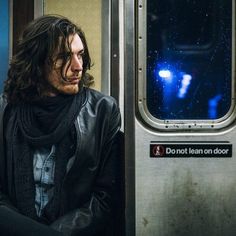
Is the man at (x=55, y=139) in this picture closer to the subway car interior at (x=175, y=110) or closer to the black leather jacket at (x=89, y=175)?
the black leather jacket at (x=89, y=175)

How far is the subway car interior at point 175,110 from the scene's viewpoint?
269 centimetres

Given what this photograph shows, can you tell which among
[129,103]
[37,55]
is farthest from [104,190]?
[129,103]

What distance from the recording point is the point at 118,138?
1.75m

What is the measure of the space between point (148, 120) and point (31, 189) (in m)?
1.19

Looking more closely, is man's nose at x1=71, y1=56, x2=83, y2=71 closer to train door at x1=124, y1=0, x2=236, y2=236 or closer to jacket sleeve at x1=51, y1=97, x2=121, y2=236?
jacket sleeve at x1=51, y1=97, x2=121, y2=236

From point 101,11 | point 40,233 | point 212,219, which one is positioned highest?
point 101,11

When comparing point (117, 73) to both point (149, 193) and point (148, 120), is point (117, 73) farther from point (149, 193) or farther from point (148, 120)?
point (149, 193)

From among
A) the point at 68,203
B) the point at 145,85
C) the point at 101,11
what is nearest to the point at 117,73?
A: the point at 145,85

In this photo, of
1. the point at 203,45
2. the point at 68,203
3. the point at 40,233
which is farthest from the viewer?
the point at 203,45

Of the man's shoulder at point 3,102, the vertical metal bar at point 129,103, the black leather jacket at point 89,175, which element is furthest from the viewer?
the vertical metal bar at point 129,103

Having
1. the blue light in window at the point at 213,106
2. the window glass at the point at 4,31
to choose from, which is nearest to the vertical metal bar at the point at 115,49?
the blue light in window at the point at 213,106

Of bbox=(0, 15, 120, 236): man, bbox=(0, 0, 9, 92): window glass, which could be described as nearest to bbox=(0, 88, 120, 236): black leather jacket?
bbox=(0, 15, 120, 236): man

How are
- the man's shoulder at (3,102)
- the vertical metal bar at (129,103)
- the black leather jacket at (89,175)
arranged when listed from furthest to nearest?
the vertical metal bar at (129,103), the man's shoulder at (3,102), the black leather jacket at (89,175)

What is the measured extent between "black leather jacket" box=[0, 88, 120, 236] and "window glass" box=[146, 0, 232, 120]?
1004 millimetres
